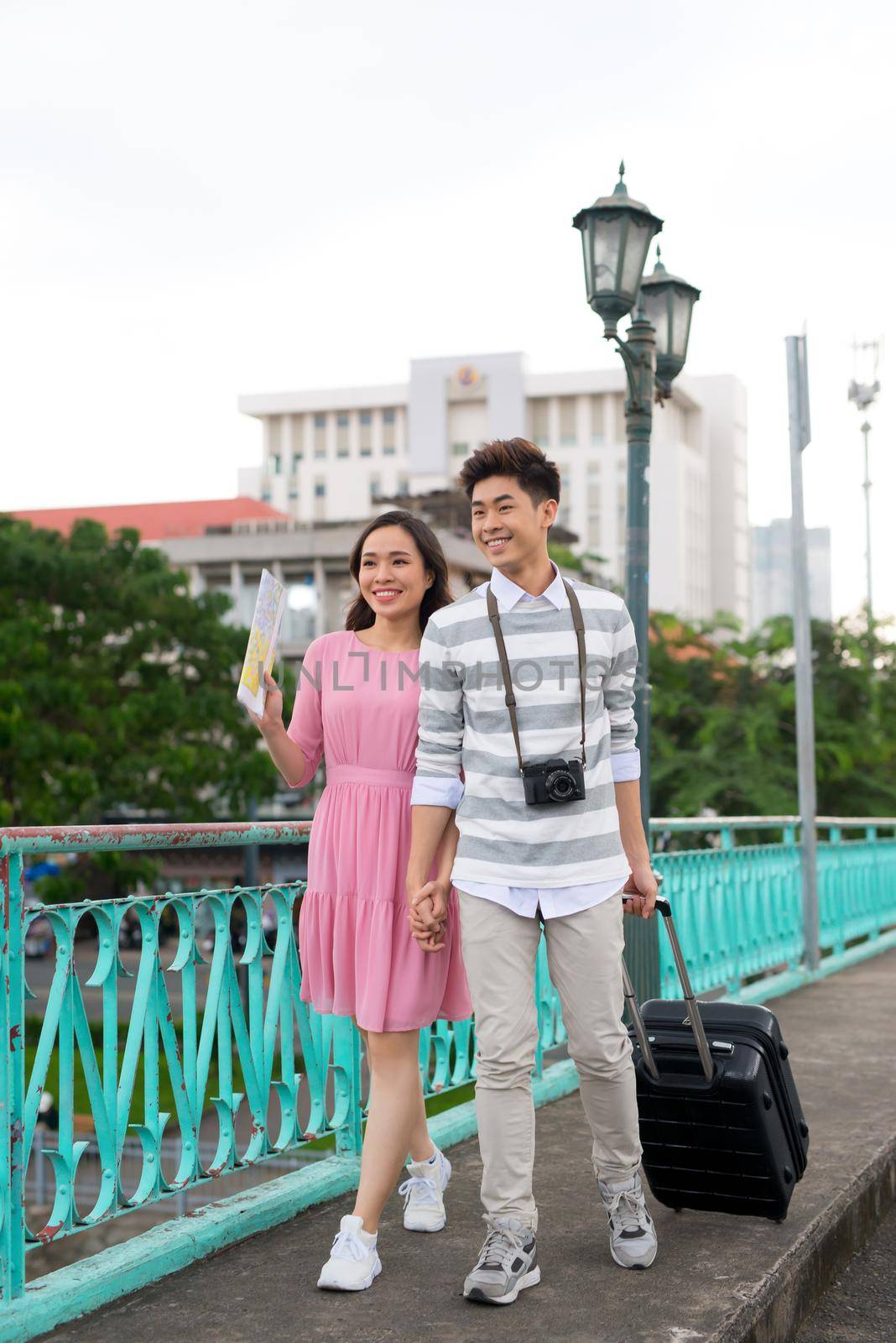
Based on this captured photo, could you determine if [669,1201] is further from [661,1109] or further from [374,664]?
[374,664]

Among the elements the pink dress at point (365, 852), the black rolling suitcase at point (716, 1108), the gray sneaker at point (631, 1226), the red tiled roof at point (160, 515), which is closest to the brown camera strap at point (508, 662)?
→ the pink dress at point (365, 852)

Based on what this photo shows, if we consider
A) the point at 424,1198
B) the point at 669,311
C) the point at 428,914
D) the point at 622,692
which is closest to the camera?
the point at 428,914

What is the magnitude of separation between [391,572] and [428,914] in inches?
32.6

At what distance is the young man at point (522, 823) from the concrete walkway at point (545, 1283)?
154mm

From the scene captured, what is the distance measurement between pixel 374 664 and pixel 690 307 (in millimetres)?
4124

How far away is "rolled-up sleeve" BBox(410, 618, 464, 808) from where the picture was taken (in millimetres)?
2939

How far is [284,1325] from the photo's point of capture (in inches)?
109

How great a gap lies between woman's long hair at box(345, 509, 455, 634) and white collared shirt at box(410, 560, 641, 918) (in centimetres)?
33

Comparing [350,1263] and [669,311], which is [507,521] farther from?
[669,311]

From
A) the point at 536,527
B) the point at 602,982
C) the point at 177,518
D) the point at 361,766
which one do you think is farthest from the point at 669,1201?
the point at 177,518

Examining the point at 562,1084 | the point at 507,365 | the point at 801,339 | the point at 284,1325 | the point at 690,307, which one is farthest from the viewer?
the point at 507,365

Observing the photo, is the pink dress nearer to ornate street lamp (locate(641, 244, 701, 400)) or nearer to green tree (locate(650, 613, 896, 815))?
ornate street lamp (locate(641, 244, 701, 400))

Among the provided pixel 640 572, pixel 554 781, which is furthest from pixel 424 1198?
pixel 640 572

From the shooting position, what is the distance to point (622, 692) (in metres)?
3.06
